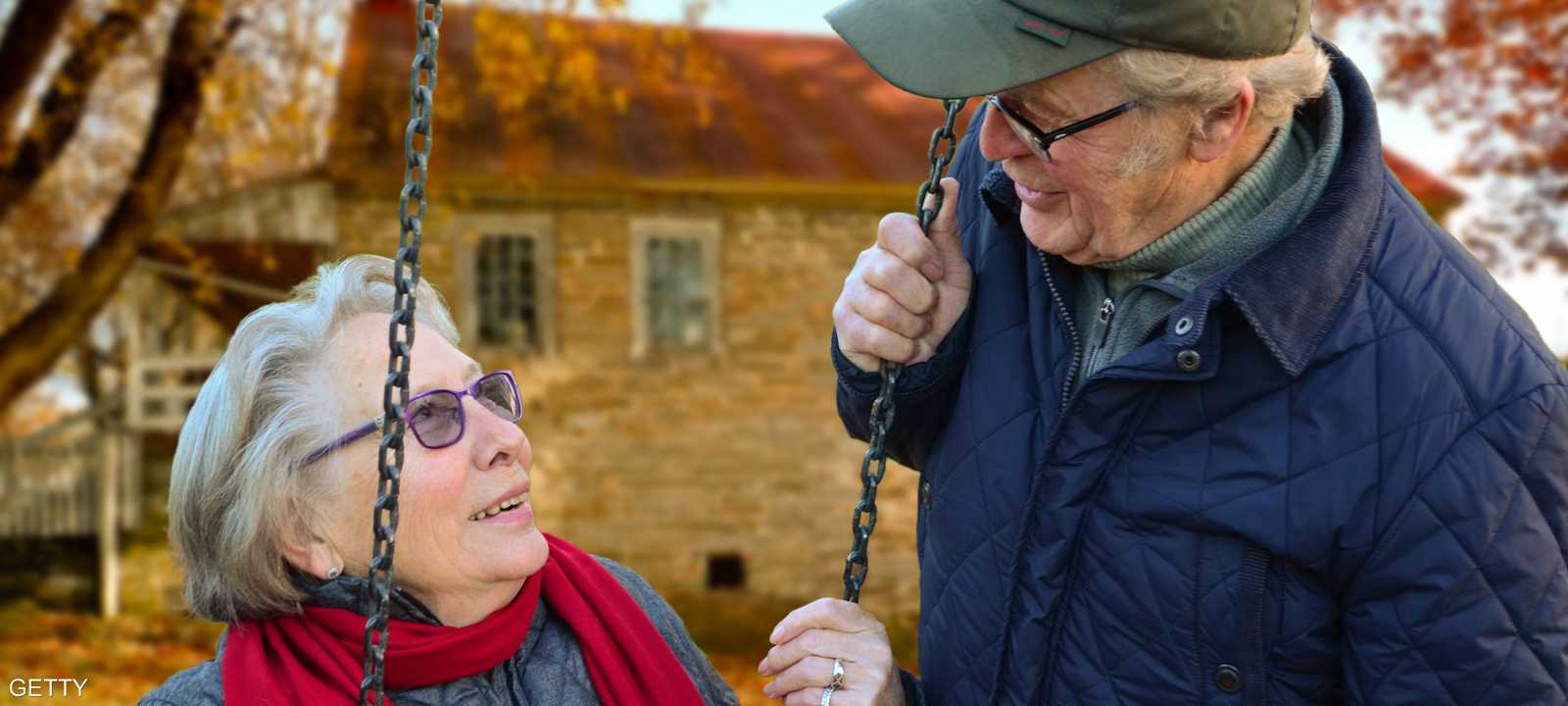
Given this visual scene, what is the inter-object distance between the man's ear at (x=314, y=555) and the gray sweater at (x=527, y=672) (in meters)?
0.02

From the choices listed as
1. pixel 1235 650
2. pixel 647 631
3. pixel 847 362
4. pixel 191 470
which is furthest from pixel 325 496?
pixel 1235 650

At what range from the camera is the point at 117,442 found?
565 inches

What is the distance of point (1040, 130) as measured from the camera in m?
1.78

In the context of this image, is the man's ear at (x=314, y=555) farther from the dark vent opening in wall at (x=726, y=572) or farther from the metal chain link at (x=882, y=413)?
the dark vent opening in wall at (x=726, y=572)

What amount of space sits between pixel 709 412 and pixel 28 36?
6825 mm

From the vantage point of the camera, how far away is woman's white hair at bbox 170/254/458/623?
2.10 meters

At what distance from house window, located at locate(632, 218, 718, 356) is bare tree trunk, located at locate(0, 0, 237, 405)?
4596 millimetres

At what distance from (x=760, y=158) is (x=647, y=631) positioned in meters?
10.7

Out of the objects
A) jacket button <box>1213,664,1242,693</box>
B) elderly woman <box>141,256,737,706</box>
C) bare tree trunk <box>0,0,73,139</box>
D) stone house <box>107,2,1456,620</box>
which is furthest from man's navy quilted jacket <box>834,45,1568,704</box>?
stone house <box>107,2,1456,620</box>

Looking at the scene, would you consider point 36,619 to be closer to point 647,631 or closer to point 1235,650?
point 647,631

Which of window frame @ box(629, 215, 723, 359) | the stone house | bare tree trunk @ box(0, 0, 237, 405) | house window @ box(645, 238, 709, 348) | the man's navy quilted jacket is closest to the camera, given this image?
the man's navy quilted jacket

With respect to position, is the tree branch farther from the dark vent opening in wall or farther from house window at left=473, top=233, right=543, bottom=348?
the dark vent opening in wall

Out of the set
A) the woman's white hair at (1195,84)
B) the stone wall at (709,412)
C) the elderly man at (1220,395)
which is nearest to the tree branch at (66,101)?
the stone wall at (709,412)

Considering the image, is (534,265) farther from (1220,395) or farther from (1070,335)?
(1220,395)
